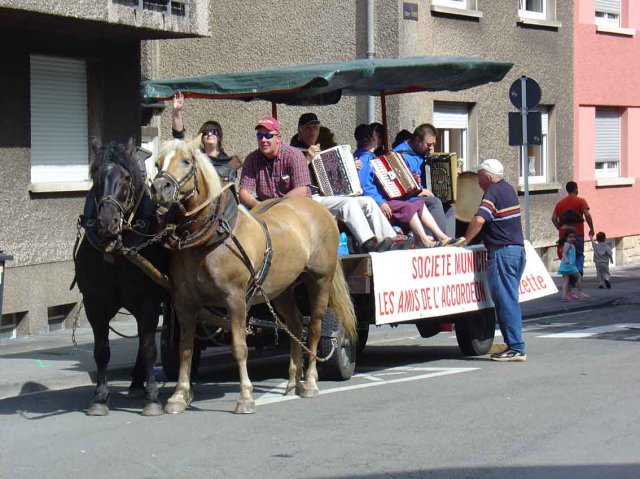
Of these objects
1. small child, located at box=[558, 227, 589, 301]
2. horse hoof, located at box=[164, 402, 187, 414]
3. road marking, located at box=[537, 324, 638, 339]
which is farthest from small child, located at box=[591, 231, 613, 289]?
horse hoof, located at box=[164, 402, 187, 414]

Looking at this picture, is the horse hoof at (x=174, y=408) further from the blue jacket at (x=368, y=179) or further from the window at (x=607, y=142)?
the window at (x=607, y=142)

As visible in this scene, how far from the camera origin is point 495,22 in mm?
22797

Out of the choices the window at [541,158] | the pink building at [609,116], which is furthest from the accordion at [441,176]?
the pink building at [609,116]

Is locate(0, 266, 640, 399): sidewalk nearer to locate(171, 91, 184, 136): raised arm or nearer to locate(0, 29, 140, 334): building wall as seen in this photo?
locate(0, 29, 140, 334): building wall

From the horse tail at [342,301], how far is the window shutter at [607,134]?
17.1 meters

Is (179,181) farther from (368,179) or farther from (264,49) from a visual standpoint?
(264,49)

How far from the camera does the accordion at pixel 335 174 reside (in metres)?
11.2

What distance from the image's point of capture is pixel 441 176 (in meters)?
12.5

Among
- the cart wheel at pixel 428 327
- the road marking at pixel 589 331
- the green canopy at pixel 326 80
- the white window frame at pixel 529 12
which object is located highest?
the white window frame at pixel 529 12

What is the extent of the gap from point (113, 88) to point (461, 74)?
5.56m

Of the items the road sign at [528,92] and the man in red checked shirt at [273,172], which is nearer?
the man in red checked shirt at [273,172]

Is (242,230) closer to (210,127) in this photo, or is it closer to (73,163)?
(210,127)

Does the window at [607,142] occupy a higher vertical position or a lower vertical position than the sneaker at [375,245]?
higher

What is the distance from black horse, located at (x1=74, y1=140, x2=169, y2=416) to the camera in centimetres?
835
